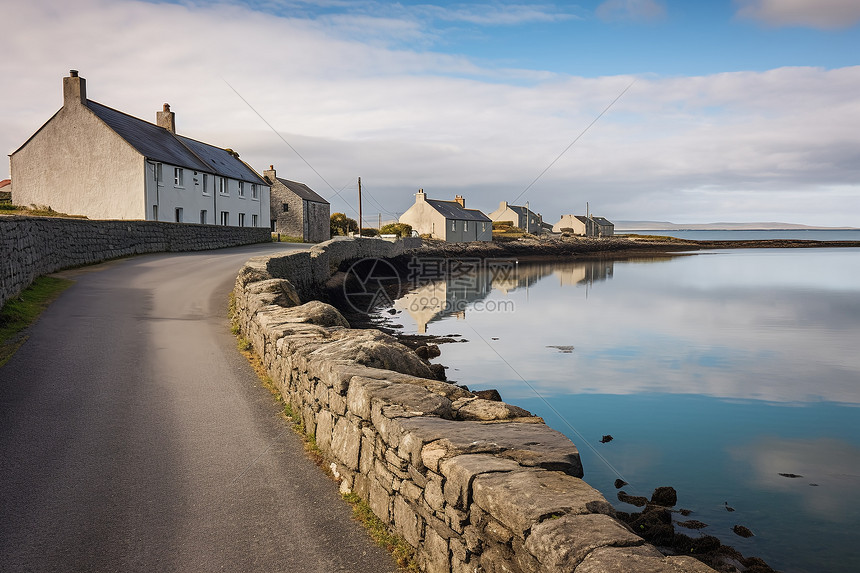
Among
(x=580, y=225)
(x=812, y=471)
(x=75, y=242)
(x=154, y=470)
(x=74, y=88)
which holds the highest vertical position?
(x=74, y=88)

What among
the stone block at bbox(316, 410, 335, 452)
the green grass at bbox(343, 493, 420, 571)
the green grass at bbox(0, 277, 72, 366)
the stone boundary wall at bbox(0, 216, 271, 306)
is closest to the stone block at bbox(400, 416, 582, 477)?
the green grass at bbox(343, 493, 420, 571)

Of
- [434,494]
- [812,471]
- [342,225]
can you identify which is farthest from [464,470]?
[342,225]

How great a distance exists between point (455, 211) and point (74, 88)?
52.2m

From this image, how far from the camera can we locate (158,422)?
7.22 metres

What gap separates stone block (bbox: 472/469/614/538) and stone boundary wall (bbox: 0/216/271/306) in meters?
12.7

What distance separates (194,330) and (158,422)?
209 inches

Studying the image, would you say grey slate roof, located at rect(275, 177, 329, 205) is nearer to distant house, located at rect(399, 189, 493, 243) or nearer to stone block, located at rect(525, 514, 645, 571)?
distant house, located at rect(399, 189, 493, 243)

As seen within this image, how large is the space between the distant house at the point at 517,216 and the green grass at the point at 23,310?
91.5m

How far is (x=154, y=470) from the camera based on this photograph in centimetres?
598

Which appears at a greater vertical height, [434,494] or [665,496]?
[434,494]

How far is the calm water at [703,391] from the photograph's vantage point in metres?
8.30

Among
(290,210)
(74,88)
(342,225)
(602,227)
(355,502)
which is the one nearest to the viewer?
(355,502)

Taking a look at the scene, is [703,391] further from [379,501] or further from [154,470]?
[154,470]

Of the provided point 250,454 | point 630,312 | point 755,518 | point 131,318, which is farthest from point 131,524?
point 630,312
